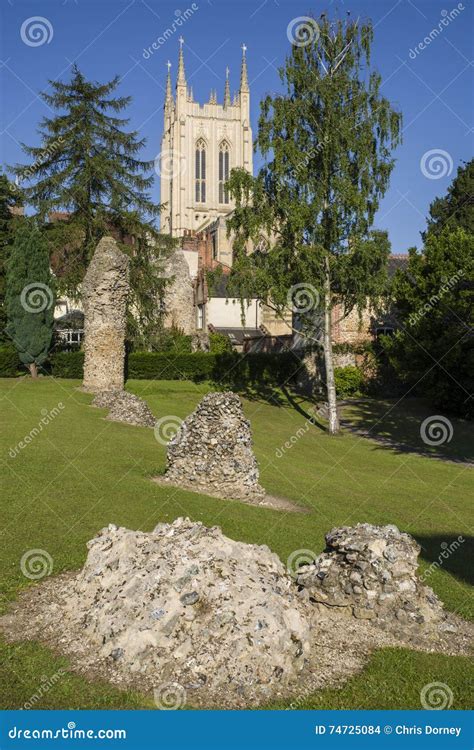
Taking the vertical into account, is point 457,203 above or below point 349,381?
above

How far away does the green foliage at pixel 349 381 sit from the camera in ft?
139

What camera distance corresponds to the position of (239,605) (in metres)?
7.36

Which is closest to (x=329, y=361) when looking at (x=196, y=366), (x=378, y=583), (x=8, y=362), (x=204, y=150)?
(x=196, y=366)

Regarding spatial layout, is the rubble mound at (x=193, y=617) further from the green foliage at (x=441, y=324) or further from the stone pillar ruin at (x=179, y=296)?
the stone pillar ruin at (x=179, y=296)

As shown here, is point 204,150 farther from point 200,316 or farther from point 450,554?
point 450,554

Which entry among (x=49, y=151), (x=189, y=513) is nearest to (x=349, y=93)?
(x=49, y=151)

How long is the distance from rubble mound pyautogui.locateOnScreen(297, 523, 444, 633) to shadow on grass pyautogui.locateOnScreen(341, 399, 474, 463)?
18105mm

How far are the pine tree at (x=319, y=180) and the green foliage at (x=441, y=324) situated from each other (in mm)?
5876

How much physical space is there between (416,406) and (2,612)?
112 feet

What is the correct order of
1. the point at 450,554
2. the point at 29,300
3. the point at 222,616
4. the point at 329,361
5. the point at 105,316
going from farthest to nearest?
the point at 29,300
the point at 105,316
the point at 329,361
the point at 450,554
the point at 222,616

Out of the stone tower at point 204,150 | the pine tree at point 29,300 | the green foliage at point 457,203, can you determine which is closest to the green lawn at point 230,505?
the pine tree at point 29,300

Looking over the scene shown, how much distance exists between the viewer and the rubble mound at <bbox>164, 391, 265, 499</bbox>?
15469mm

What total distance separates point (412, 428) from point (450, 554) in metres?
21.0

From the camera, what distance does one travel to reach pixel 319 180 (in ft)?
99.2
